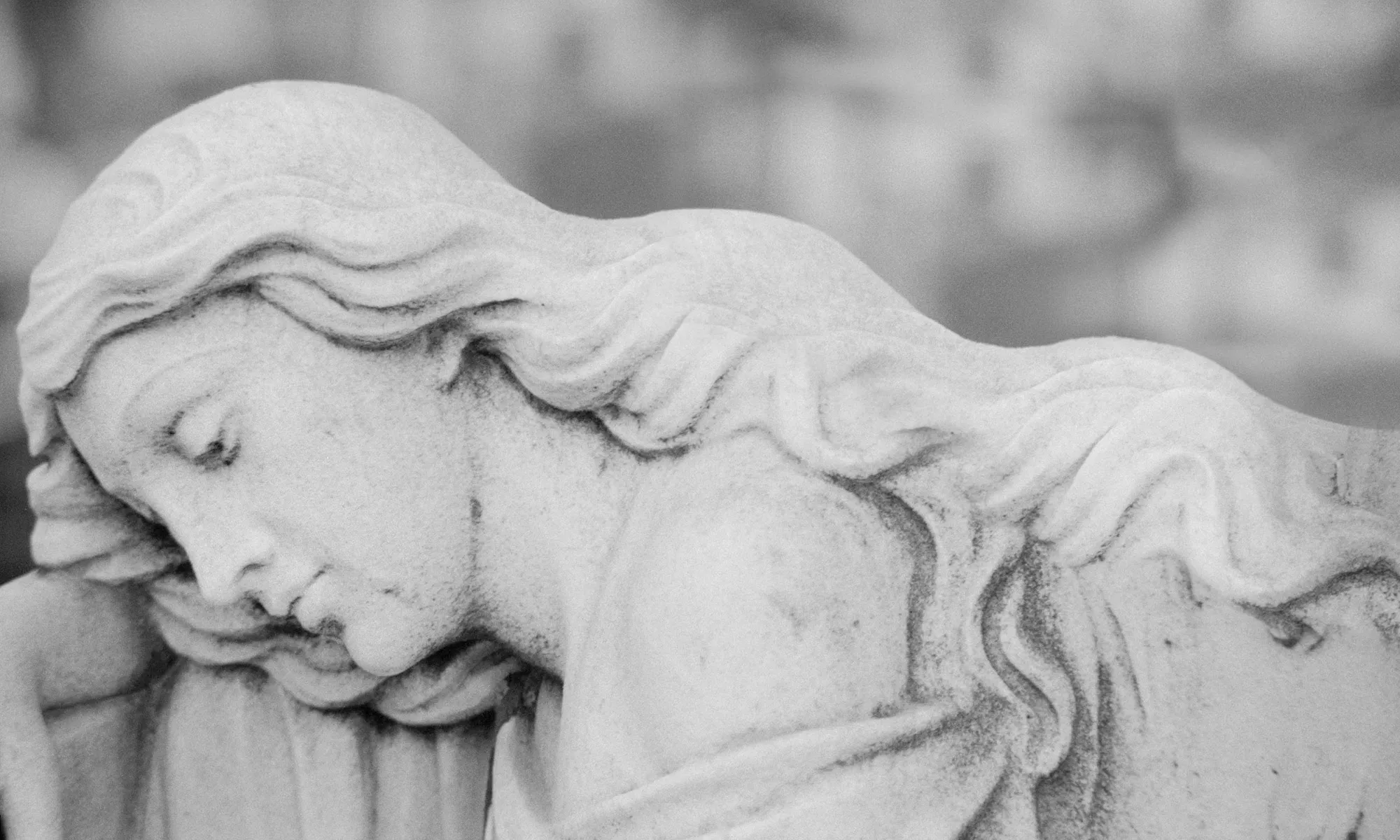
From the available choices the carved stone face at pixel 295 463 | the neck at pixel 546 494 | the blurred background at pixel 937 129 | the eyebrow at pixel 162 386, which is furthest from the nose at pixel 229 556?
the blurred background at pixel 937 129

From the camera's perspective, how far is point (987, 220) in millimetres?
2754

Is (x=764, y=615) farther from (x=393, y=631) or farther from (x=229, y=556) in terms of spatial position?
(x=229, y=556)

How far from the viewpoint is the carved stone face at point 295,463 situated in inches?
57.9

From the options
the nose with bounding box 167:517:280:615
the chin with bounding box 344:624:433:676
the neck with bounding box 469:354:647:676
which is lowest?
the chin with bounding box 344:624:433:676

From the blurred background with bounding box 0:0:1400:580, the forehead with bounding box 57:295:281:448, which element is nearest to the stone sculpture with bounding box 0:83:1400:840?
the forehead with bounding box 57:295:281:448

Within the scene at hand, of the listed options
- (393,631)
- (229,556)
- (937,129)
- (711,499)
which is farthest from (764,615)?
(937,129)

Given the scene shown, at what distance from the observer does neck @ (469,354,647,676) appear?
5.04ft

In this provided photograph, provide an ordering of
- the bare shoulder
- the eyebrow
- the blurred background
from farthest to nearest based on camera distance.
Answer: the blurred background
the eyebrow
the bare shoulder

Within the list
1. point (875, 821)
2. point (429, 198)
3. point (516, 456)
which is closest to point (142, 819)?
point (516, 456)

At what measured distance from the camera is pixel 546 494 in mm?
1550

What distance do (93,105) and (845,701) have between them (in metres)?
2.30

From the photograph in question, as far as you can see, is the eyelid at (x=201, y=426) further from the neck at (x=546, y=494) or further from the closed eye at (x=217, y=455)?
the neck at (x=546, y=494)

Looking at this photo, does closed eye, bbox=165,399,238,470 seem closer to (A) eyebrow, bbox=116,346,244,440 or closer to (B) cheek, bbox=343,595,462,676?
(A) eyebrow, bbox=116,346,244,440

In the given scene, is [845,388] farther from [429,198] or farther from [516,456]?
[429,198]
